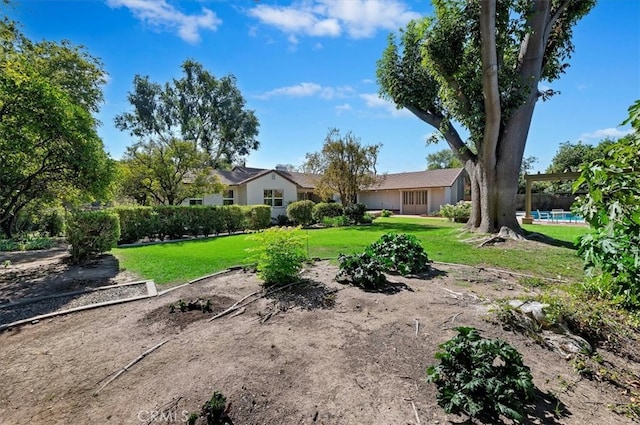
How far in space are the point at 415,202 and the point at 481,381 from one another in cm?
3008

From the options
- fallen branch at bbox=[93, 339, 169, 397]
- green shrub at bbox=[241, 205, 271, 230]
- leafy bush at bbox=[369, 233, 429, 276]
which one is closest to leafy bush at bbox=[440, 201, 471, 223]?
green shrub at bbox=[241, 205, 271, 230]

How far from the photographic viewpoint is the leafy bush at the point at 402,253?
6336 millimetres

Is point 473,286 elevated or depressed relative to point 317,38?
depressed

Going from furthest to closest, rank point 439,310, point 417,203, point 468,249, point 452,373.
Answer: point 417,203, point 468,249, point 439,310, point 452,373

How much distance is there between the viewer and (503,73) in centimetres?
1040

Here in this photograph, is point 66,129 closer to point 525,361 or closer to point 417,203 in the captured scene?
point 525,361

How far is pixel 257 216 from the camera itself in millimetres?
17625

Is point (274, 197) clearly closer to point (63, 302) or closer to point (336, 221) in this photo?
point (336, 221)

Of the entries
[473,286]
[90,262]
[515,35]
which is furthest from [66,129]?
[515,35]

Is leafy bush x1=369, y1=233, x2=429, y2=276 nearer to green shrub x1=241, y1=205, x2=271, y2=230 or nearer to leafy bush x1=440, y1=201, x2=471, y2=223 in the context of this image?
green shrub x1=241, y1=205, x2=271, y2=230

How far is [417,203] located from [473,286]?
26443mm

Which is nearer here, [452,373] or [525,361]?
[452,373]

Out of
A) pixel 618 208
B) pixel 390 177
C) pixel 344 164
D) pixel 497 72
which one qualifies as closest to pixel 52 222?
pixel 344 164

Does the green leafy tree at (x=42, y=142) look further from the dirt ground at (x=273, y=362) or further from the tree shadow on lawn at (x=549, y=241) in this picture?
the tree shadow on lawn at (x=549, y=241)
